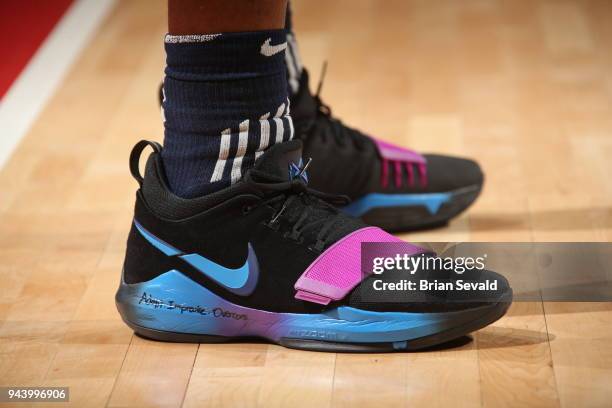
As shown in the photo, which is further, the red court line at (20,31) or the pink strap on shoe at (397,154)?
the red court line at (20,31)

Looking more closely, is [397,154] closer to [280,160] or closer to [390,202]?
[390,202]

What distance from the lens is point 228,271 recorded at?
1.02 metres

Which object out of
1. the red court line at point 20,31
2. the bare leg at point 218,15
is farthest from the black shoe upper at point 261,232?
the red court line at point 20,31

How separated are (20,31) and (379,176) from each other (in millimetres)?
908

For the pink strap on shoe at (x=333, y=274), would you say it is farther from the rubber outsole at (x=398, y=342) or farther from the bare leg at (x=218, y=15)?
the bare leg at (x=218, y=15)

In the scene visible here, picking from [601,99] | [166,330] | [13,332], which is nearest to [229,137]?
[166,330]

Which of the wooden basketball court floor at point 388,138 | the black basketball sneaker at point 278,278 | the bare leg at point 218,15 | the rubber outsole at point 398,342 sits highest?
the bare leg at point 218,15

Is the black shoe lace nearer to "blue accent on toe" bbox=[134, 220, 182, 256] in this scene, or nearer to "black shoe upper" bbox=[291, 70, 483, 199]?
"black shoe upper" bbox=[291, 70, 483, 199]

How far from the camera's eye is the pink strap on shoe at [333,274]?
0.99m

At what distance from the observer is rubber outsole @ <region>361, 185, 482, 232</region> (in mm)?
1314

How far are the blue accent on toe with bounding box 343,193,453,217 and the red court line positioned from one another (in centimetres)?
80

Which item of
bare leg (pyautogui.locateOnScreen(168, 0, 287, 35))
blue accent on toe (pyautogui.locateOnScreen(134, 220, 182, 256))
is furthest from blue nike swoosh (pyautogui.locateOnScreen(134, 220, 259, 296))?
bare leg (pyautogui.locateOnScreen(168, 0, 287, 35))

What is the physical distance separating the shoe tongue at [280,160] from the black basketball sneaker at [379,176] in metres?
0.22

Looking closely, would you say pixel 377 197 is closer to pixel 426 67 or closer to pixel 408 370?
pixel 408 370
